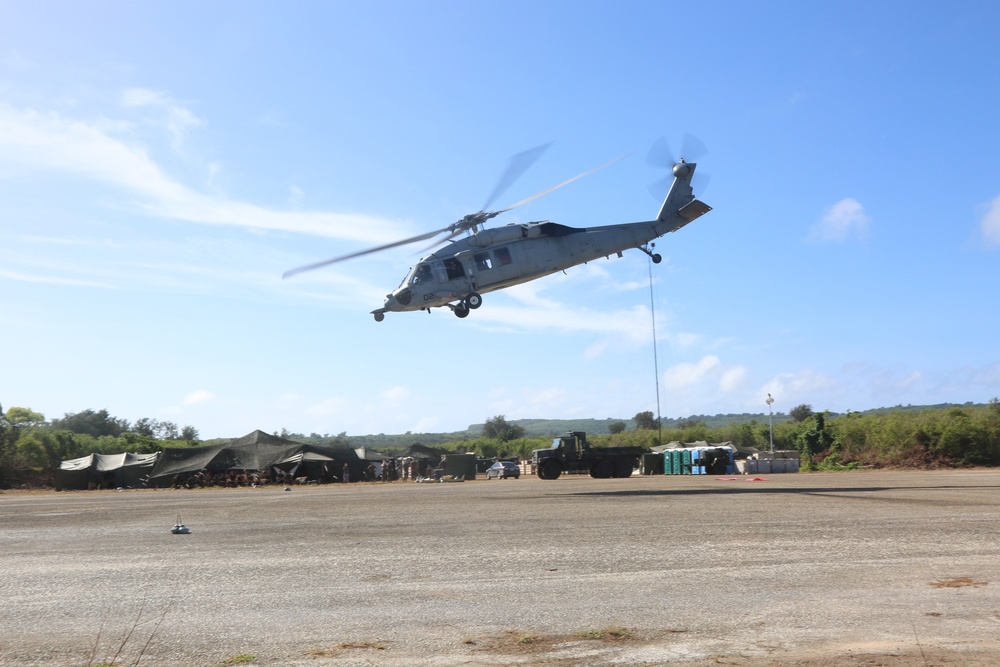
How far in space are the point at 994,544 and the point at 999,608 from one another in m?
4.42

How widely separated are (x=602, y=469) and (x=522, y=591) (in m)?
33.3

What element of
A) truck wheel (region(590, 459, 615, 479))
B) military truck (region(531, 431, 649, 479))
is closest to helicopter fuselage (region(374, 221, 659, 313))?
military truck (region(531, 431, 649, 479))

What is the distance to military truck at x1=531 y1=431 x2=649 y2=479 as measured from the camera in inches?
1655

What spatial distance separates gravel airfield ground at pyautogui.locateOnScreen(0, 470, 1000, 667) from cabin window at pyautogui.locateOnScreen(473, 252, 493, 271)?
14252mm

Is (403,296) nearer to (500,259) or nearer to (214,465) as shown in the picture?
(500,259)

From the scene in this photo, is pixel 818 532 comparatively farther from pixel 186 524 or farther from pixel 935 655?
pixel 186 524

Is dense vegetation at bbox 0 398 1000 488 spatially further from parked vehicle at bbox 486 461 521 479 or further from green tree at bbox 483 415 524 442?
green tree at bbox 483 415 524 442

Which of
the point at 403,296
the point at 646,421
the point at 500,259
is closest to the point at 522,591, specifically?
the point at 403,296

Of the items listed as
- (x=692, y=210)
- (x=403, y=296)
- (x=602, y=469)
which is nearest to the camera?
(x=403, y=296)

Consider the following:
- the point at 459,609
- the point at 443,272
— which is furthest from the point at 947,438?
the point at 459,609

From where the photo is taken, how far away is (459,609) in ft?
28.5

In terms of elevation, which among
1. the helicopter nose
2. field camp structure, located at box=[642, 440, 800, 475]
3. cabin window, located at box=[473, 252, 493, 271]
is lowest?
field camp structure, located at box=[642, 440, 800, 475]

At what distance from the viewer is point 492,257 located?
99.7 ft

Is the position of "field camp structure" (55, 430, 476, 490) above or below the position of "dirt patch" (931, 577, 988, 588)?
above
